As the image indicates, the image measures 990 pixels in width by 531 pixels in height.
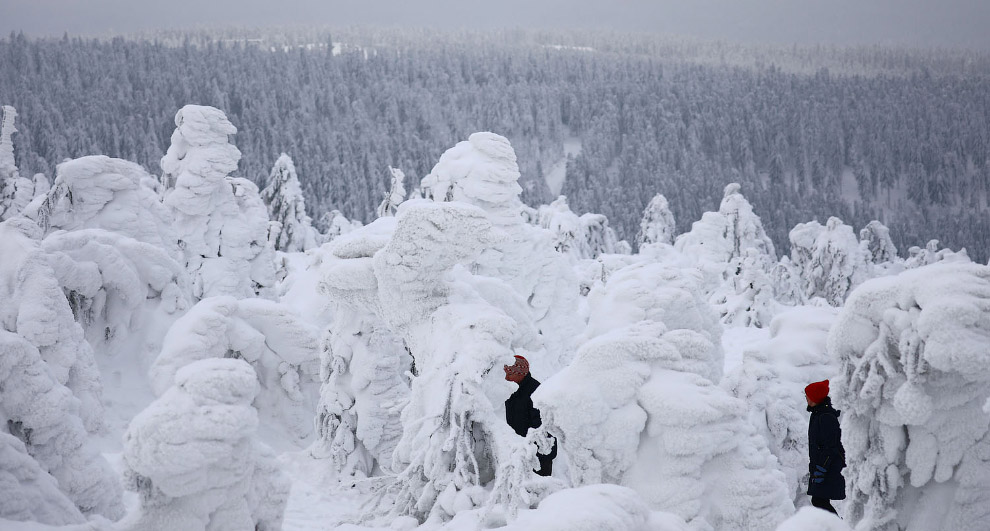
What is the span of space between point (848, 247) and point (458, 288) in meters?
26.3

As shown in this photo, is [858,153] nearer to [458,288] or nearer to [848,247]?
[848,247]

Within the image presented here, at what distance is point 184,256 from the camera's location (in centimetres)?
1666

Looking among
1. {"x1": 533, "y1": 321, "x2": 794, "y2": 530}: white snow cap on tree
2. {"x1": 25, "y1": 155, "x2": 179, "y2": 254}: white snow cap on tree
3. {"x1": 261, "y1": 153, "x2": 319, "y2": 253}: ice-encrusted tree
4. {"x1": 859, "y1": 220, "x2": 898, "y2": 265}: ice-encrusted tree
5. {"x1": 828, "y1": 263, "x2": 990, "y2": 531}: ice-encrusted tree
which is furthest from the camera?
{"x1": 859, "y1": 220, "x2": 898, "y2": 265}: ice-encrusted tree

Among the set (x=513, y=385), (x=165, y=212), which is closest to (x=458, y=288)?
(x=513, y=385)

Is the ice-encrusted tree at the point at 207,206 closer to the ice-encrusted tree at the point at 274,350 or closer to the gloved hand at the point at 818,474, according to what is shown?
the ice-encrusted tree at the point at 274,350

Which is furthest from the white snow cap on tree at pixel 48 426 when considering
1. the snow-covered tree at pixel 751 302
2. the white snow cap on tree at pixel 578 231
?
the white snow cap on tree at pixel 578 231

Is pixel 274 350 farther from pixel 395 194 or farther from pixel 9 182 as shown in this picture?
pixel 395 194

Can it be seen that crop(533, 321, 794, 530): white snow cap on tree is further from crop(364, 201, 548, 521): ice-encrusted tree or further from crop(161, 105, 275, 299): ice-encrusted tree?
crop(161, 105, 275, 299): ice-encrusted tree

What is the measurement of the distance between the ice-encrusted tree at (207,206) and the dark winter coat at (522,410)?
12017 millimetres

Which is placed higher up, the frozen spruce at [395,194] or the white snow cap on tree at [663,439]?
the white snow cap on tree at [663,439]

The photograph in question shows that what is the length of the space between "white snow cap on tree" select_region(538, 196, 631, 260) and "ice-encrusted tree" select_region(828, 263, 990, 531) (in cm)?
2147

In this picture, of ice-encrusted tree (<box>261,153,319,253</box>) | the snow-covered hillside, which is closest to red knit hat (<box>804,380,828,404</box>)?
the snow-covered hillside

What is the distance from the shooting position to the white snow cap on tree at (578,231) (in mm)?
28406

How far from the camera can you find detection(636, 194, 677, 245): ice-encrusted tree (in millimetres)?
44906
